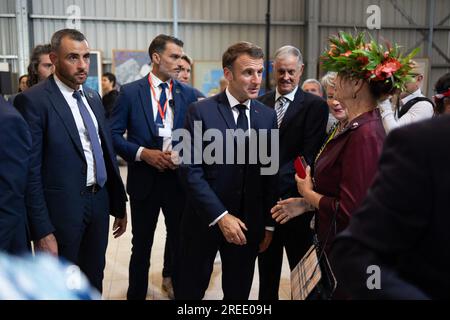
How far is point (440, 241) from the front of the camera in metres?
0.76

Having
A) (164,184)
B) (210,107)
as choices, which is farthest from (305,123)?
(164,184)

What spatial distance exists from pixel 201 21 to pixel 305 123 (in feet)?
25.6

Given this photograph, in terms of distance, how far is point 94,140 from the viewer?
212cm

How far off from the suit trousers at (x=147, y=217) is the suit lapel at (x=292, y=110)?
808mm

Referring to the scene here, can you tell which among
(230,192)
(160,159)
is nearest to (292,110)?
(230,192)

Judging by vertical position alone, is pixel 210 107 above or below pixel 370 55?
below

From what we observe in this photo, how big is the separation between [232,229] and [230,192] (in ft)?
0.67

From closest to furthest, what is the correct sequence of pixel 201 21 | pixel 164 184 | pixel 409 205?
1. pixel 409 205
2. pixel 164 184
3. pixel 201 21

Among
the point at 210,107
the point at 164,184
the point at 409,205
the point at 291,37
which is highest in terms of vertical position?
the point at 291,37

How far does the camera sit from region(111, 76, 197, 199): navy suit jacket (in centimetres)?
263

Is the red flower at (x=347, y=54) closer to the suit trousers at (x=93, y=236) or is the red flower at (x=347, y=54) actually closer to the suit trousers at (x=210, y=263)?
the suit trousers at (x=210, y=263)

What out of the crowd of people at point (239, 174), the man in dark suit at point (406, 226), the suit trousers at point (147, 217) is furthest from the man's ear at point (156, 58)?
the man in dark suit at point (406, 226)

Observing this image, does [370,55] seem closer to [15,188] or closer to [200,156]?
[200,156]

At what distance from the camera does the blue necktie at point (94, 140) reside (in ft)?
6.89
